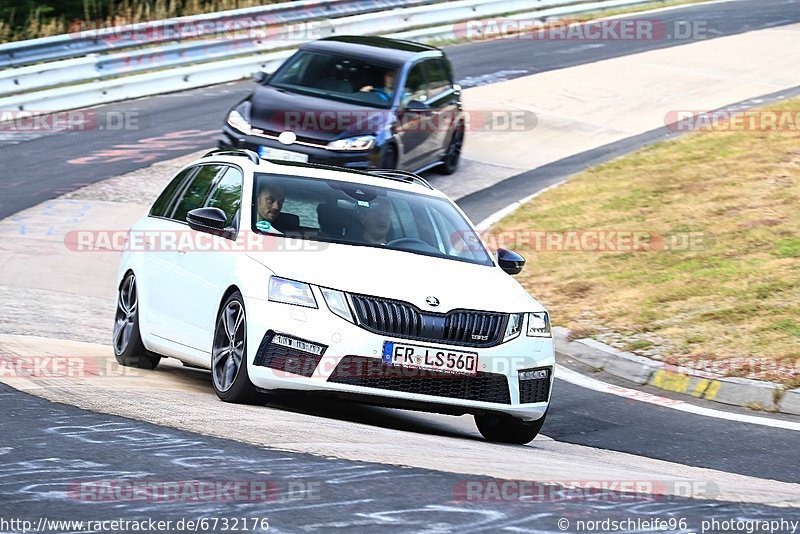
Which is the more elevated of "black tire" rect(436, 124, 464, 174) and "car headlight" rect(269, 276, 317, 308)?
"car headlight" rect(269, 276, 317, 308)

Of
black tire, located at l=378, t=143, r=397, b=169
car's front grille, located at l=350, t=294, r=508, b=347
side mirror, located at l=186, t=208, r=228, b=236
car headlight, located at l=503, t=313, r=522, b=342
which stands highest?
side mirror, located at l=186, t=208, r=228, b=236

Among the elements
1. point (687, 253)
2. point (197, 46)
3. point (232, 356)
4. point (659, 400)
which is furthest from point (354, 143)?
point (197, 46)

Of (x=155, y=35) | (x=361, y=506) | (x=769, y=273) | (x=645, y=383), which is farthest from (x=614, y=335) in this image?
(x=155, y=35)

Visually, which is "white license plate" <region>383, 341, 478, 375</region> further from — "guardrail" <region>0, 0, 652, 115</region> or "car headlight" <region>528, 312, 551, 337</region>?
"guardrail" <region>0, 0, 652, 115</region>

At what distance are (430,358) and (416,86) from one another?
34.7 ft

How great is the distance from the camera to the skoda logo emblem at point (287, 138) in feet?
53.2

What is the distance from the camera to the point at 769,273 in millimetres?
13008

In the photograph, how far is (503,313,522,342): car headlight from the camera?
8.24 meters

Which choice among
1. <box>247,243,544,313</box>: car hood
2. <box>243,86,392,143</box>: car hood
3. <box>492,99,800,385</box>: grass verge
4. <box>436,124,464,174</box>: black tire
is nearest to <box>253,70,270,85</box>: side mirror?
<box>243,86,392,143</box>: car hood

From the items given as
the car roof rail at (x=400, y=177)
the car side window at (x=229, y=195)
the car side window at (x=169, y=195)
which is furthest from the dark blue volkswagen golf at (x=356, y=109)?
the car side window at (x=229, y=195)

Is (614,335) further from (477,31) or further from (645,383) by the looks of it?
(477,31)

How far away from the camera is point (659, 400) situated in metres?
10.4

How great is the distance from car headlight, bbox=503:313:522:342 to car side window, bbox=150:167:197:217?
3142 millimetres

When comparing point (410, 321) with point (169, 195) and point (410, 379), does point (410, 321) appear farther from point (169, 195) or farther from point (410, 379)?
point (169, 195)
